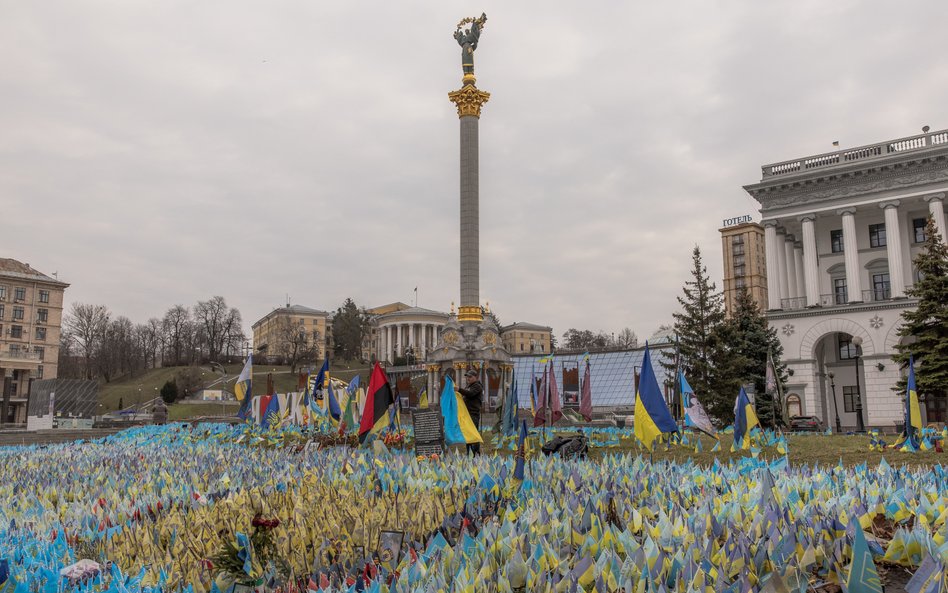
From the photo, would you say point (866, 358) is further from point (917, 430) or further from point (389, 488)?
point (389, 488)

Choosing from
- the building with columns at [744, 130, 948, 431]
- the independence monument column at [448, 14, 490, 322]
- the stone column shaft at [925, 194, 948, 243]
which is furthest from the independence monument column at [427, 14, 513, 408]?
the stone column shaft at [925, 194, 948, 243]

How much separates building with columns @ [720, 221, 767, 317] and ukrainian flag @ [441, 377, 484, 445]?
354 ft

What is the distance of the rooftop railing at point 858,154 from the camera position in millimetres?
43000

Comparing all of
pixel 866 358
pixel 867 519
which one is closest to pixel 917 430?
pixel 867 519

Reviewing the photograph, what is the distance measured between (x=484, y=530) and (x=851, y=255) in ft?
152

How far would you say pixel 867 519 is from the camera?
547 centimetres

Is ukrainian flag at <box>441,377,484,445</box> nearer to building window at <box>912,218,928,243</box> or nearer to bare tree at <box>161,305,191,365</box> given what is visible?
building window at <box>912,218,928,243</box>

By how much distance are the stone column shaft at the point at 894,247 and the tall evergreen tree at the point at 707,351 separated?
50.7 ft

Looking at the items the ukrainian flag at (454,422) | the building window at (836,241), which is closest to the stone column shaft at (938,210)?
the building window at (836,241)

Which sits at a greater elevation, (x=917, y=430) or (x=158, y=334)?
(x=158, y=334)

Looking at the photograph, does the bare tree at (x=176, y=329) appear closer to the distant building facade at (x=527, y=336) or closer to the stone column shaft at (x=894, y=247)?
the distant building facade at (x=527, y=336)

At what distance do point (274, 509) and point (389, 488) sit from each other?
5.53ft

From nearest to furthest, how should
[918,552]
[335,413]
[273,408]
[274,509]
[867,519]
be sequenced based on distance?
[918,552] < [867,519] < [274,509] < [335,413] < [273,408]

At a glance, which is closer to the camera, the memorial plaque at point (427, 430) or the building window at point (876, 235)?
the memorial plaque at point (427, 430)
